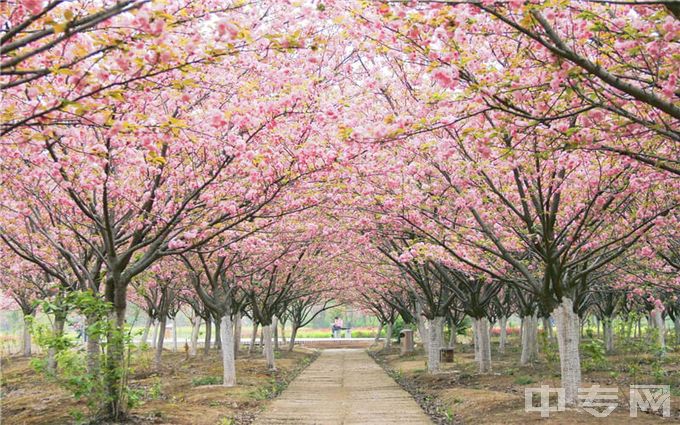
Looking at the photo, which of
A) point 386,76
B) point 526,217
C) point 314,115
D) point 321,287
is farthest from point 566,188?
point 321,287

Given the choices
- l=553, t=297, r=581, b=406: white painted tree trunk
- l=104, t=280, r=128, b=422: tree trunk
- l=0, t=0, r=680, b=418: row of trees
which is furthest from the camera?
l=553, t=297, r=581, b=406: white painted tree trunk

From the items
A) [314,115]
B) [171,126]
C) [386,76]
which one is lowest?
[171,126]

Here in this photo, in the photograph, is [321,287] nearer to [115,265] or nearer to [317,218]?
[317,218]

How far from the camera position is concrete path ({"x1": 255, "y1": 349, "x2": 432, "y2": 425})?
1188 centimetres

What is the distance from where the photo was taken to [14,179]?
11.0 meters

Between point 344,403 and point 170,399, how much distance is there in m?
4.14

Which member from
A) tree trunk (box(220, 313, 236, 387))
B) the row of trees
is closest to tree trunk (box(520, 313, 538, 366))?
the row of trees

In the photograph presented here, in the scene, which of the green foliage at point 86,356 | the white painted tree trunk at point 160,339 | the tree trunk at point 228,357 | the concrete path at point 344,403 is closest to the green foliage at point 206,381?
the tree trunk at point 228,357

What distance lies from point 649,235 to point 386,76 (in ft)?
20.9

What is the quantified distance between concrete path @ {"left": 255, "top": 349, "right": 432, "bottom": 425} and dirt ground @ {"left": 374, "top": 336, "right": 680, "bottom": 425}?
62 centimetres

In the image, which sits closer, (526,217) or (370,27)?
(370,27)

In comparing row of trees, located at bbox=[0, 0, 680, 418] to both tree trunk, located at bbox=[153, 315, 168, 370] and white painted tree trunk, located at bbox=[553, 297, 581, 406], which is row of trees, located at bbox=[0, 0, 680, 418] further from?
tree trunk, located at bbox=[153, 315, 168, 370]

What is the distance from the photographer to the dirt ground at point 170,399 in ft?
36.2

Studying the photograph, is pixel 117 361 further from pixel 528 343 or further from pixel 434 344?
pixel 528 343
